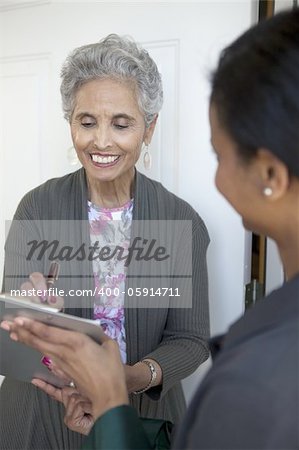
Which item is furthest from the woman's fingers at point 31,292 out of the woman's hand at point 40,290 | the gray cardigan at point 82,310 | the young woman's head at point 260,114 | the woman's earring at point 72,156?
the young woman's head at point 260,114

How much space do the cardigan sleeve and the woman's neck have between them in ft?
0.63

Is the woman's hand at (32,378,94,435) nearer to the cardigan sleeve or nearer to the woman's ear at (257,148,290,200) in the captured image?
the cardigan sleeve

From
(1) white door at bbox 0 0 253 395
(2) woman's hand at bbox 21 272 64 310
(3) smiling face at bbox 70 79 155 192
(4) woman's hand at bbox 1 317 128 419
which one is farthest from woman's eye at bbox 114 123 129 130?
(4) woman's hand at bbox 1 317 128 419

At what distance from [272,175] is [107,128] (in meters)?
0.72

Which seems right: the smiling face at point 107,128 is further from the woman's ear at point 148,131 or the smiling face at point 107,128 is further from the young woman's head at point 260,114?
the young woman's head at point 260,114

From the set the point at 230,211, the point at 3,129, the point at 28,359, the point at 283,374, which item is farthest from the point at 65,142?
the point at 283,374

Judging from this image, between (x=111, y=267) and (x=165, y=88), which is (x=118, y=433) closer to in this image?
(x=111, y=267)

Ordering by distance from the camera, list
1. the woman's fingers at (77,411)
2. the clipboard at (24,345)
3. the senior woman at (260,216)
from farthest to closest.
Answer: the woman's fingers at (77,411), the clipboard at (24,345), the senior woman at (260,216)

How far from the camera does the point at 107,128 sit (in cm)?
119

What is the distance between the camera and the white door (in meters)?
1.33

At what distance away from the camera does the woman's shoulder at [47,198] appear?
126 cm

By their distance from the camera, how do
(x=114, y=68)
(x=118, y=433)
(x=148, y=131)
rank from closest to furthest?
1. (x=118, y=433)
2. (x=114, y=68)
3. (x=148, y=131)

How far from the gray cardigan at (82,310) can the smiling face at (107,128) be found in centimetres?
8

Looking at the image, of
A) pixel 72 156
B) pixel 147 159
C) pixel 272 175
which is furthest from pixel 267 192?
pixel 72 156
